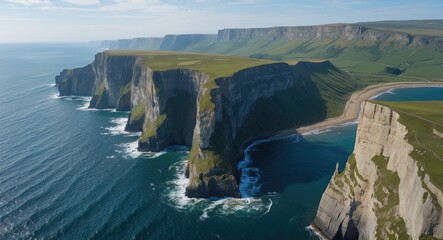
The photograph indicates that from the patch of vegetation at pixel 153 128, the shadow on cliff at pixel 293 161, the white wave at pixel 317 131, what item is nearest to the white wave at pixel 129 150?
the patch of vegetation at pixel 153 128

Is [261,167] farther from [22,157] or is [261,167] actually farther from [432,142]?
[22,157]

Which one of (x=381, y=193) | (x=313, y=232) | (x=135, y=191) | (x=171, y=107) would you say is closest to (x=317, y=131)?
(x=171, y=107)

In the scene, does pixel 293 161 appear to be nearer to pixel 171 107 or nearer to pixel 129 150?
pixel 171 107

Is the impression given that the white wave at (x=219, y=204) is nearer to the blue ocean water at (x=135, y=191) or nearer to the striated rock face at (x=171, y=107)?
the blue ocean water at (x=135, y=191)

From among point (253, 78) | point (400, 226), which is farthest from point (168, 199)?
point (253, 78)

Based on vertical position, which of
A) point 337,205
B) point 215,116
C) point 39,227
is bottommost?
point 39,227

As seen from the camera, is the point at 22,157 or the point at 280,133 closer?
the point at 22,157

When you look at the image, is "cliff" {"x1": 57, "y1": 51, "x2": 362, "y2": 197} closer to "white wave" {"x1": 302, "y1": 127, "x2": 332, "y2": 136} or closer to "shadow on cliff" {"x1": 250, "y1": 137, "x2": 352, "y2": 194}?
"shadow on cliff" {"x1": 250, "y1": 137, "x2": 352, "y2": 194}
